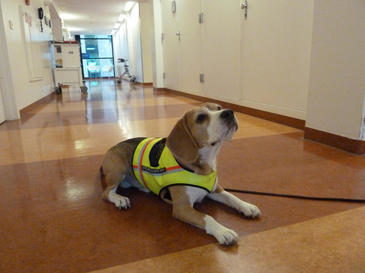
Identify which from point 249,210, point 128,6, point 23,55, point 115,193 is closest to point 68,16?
point 128,6

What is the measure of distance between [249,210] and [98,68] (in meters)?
24.9

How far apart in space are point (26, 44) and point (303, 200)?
18.1 ft

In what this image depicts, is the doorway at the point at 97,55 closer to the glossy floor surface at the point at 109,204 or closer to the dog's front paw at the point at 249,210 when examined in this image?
the glossy floor surface at the point at 109,204

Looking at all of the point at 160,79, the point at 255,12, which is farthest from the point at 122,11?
the point at 255,12

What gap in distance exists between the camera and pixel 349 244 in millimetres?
1149

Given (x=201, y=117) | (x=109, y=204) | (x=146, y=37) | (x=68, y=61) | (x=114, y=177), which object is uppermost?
(x=146, y=37)

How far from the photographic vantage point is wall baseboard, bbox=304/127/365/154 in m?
2.27

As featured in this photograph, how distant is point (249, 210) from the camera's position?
1383 millimetres

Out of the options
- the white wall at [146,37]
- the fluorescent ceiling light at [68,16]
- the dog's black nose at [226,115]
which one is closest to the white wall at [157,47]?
the white wall at [146,37]

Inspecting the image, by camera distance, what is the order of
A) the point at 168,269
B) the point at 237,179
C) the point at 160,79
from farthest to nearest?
the point at 160,79, the point at 237,179, the point at 168,269

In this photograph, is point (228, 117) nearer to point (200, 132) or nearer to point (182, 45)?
point (200, 132)

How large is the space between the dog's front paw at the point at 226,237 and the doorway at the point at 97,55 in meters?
24.2

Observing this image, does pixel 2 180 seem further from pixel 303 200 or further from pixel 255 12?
pixel 255 12

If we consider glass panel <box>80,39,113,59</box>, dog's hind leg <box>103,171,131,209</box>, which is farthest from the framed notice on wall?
glass panel <box>80,39,113,59</box>
